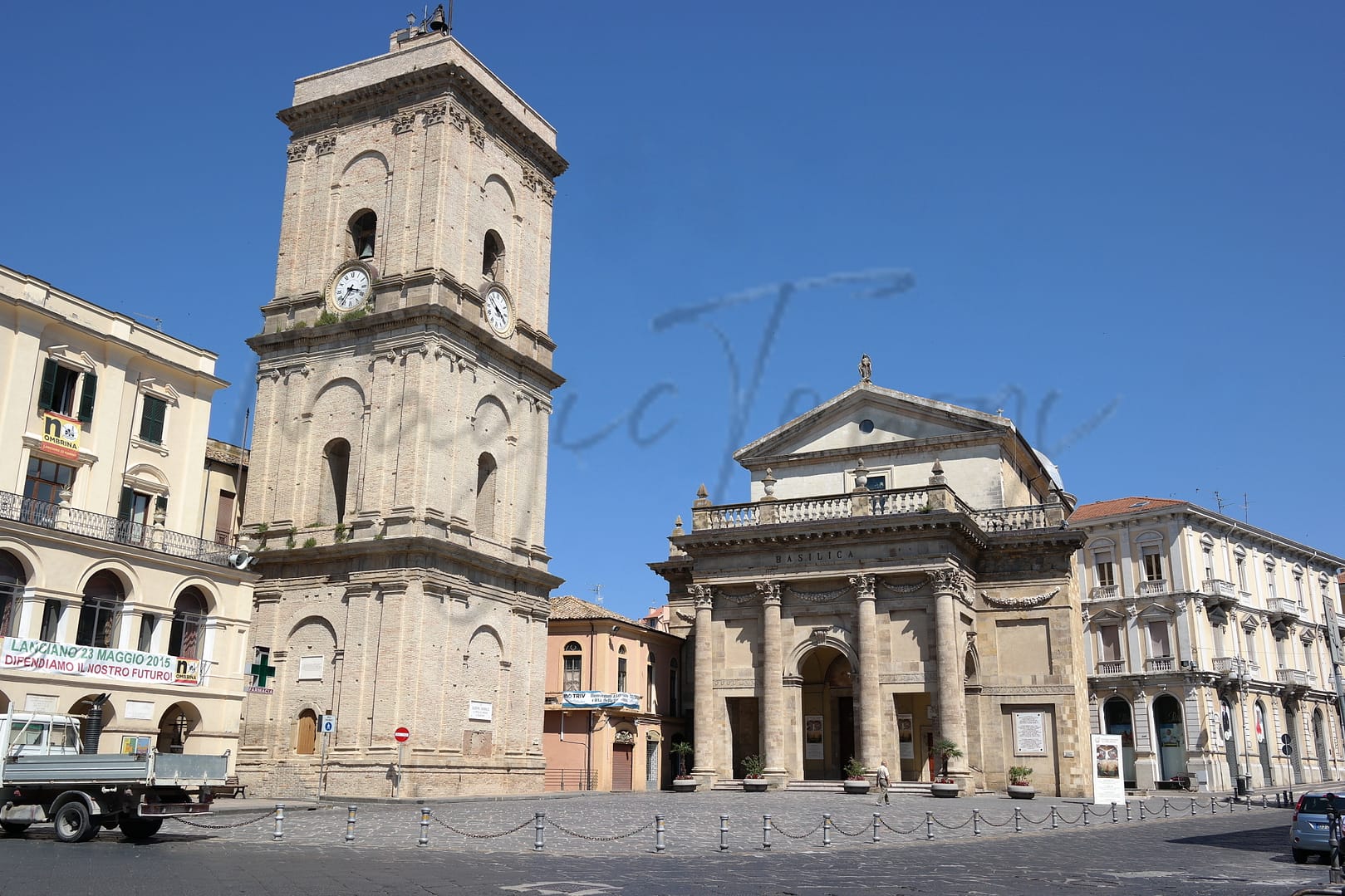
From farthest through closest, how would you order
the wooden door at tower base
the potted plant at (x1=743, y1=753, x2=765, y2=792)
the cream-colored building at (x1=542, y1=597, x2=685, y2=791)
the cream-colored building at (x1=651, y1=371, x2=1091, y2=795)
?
the wooden door at tower base < the cream-colored building at (x1=542, y1=597, x2=685, y2=791) < the cream-colored building at (x1=651, y1=371, x2=1091, y2=795) < the potted plant at (x1=743, y1=753, x2=765, y2=792)

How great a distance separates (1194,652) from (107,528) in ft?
179

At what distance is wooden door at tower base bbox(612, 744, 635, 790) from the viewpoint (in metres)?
50.1

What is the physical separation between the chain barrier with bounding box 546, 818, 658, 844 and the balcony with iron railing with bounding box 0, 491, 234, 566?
46.5ft

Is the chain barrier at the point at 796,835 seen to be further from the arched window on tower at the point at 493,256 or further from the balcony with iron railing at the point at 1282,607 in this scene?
the balcony with iron railing at the point at 1282,607

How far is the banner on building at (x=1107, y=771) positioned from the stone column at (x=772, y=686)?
1182 cm

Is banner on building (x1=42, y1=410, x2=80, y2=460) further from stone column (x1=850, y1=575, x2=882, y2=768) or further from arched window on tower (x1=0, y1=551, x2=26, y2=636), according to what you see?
stone column (x1=850, y1=575, x2=882, y2=768)

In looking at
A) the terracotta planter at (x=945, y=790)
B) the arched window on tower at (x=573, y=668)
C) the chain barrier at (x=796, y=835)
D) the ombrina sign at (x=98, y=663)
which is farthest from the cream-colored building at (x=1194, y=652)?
the ombrina sign at (x=98, y=663)

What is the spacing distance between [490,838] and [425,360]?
792 inches

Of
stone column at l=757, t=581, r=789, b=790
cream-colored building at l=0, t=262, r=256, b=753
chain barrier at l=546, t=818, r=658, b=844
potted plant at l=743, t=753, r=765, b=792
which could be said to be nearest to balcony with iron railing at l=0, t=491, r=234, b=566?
cream-colored building at l=0, t=262, r=256, b=753

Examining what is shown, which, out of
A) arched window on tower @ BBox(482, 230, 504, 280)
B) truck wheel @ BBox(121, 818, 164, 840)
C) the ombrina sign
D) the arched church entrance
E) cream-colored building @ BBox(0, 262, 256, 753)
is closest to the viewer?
truck wheel @ BBox(121, 818, 164, 840)

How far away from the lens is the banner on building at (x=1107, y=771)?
3444 cm

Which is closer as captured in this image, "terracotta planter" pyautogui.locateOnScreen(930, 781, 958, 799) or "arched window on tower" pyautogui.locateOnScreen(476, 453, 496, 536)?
"terracotta planter" pyautogui.locateOnScreen(930, 781, 958, 799)

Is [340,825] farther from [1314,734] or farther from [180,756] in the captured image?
[1314,734]

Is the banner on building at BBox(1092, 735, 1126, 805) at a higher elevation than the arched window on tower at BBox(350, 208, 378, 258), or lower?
lower
